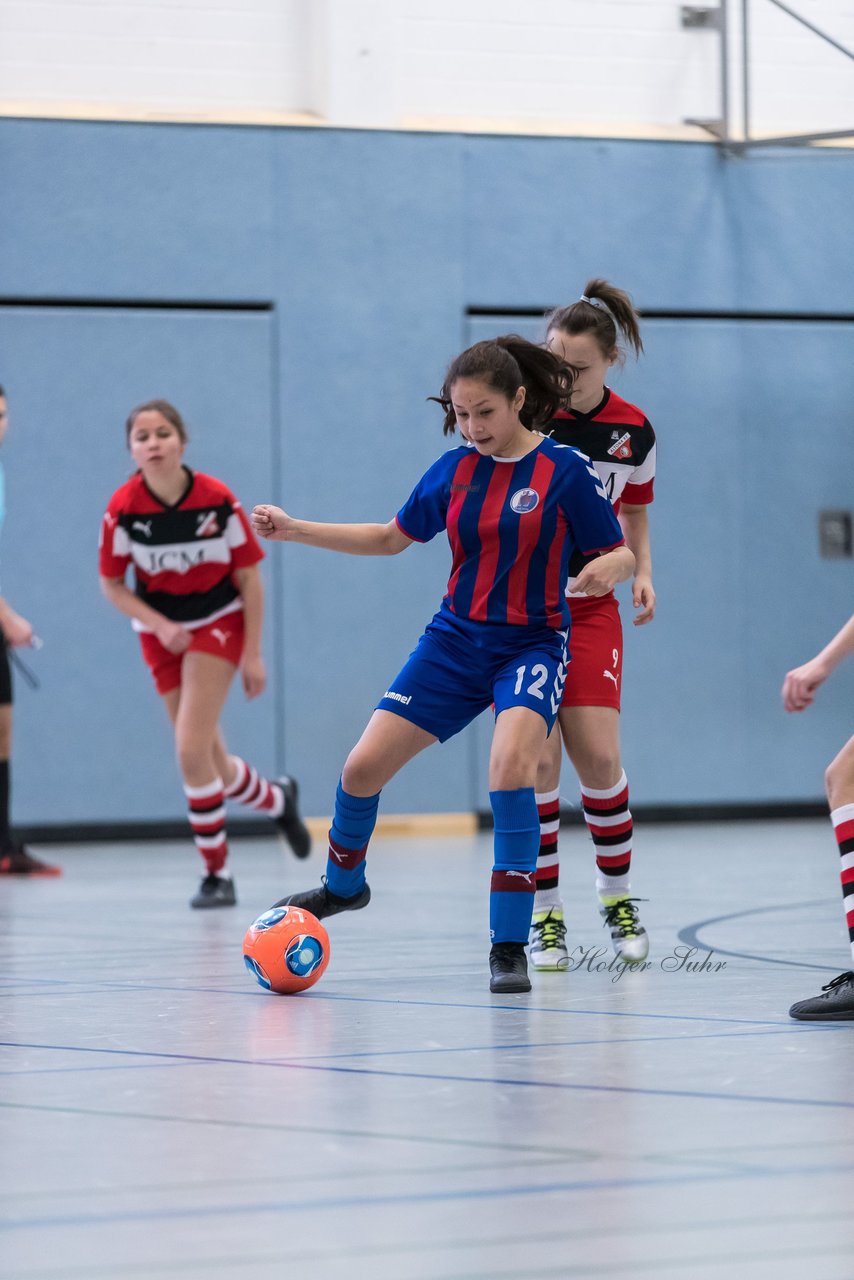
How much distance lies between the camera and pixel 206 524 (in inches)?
268

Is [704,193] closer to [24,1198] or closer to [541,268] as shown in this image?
[541,268]

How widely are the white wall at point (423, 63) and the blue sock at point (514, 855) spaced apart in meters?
6.95

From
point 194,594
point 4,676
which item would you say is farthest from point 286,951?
point 4,676

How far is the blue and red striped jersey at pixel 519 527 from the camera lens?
4.44 metres

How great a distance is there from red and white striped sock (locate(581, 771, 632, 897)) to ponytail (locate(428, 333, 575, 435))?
3.34 feet

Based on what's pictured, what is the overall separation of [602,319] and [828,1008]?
198 centimetres

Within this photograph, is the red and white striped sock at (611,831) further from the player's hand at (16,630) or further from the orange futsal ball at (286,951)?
the player's hand at (16,630)

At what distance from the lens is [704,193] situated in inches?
432

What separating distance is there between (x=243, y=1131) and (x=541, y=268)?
8.43m

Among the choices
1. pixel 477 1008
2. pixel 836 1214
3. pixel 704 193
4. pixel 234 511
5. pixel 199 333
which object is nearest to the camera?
pixel 836 1214

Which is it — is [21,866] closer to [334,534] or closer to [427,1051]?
[334,534]

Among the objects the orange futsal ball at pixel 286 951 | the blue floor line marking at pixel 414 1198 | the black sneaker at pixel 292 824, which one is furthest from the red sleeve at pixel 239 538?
the blue floor line marking at pixel 414 1198

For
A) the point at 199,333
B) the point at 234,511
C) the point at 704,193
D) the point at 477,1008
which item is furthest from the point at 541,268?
the point at 477,1008

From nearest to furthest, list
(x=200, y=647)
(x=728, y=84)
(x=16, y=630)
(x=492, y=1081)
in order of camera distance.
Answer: (x=492, y=1081) < (x=200, y=647) < (x=16, y=630) < (x=728, y=84)
